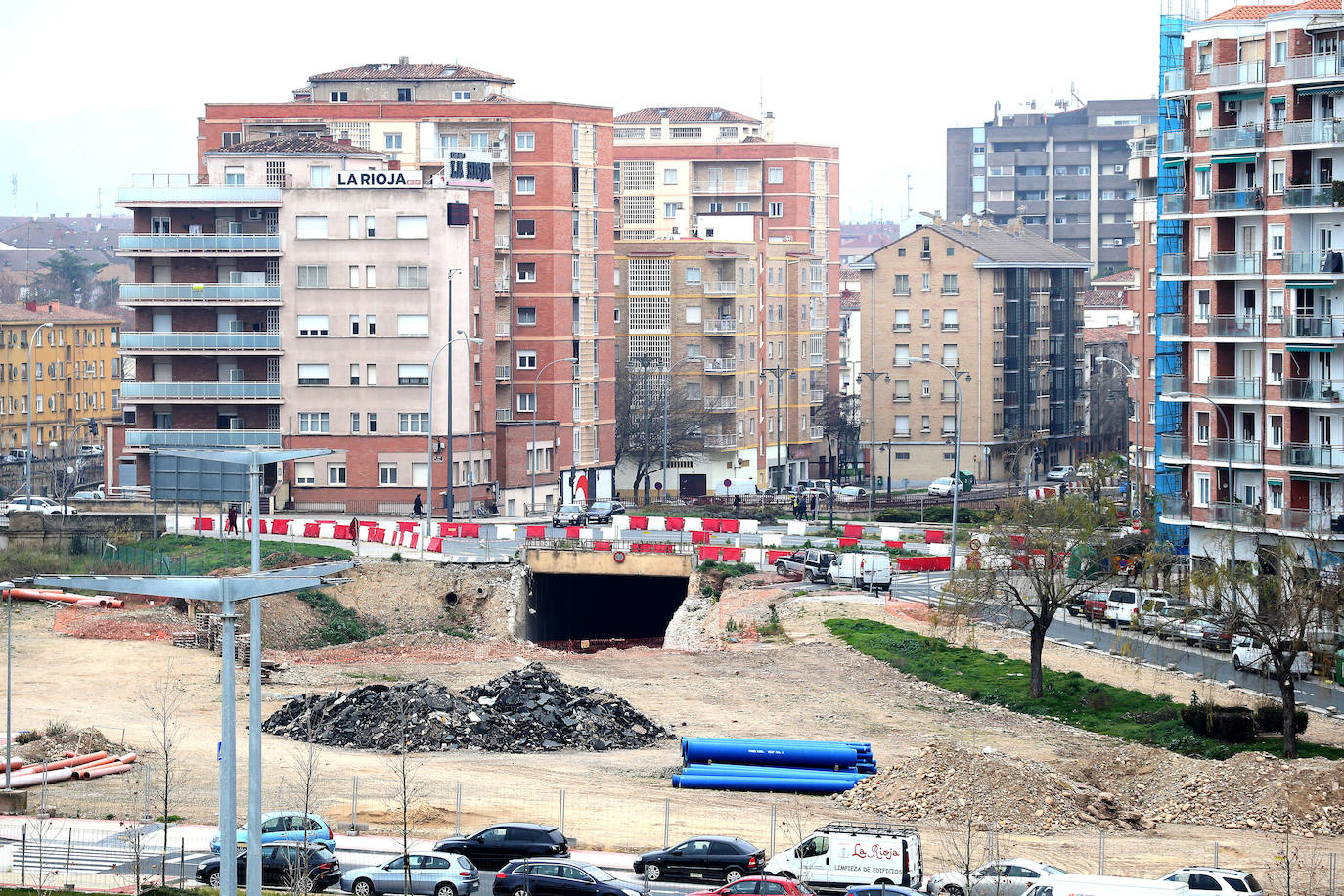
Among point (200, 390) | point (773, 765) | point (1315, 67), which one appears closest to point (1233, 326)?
point (1315, 67)

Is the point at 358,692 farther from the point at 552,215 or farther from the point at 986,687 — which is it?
the point at 552,215

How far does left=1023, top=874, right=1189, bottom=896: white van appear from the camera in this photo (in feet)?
119

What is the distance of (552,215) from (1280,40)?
2057 inches

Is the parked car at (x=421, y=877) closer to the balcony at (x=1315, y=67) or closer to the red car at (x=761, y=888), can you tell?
the red car at (x=761, y=888)

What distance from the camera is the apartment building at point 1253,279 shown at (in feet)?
231

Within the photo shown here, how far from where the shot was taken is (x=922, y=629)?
243ft

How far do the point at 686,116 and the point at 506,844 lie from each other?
12608 cm

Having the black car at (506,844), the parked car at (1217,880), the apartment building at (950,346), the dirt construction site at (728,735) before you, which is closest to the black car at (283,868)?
the black car at (506,844)

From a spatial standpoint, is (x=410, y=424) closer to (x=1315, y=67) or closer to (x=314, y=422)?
(x=314, y=422)

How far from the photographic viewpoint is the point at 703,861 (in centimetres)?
4025

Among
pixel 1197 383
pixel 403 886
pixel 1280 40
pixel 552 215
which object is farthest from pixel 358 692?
pixel 552 215

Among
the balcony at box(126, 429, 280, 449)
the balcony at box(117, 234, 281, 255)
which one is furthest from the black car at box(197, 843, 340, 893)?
the balcony at box(117, 234, 281, 255)

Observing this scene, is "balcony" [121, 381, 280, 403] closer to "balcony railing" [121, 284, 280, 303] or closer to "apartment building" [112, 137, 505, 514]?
"apartment building" [112, 137, 505, 514]

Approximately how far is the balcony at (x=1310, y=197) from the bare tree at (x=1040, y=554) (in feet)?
49.6
